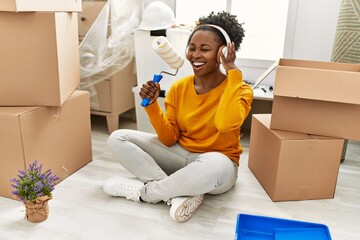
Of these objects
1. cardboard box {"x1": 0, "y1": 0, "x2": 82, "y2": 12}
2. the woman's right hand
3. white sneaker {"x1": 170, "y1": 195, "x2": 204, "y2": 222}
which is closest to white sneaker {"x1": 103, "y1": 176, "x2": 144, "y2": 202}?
white sneaker {"x1": 170, "y1": 195, "x2": 204, "y2": 222}

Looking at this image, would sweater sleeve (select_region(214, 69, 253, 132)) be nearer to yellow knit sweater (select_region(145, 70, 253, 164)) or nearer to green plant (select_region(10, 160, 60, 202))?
yellow knit sweater (select_region(145, 70, 253, 164))

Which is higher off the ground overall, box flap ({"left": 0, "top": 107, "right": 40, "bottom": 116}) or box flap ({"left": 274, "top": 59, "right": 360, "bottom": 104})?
box flap ({"left": 274, "top": 59, "right": 360, "bottom": 104})

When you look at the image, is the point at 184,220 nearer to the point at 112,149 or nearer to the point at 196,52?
the point at 112,149

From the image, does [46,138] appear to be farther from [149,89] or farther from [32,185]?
[149,89]

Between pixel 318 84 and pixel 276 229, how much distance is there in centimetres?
54

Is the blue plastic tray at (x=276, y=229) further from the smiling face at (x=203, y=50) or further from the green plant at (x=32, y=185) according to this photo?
the green plant at (x=32, y=185)

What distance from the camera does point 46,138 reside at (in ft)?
4.67

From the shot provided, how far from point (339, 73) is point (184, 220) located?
0.76 metres

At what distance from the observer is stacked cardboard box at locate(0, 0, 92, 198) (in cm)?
128

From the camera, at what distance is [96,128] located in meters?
2.29

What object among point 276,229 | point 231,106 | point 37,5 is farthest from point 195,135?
Answer: point 37,5

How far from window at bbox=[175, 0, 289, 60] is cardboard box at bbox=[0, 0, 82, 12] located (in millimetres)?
1021

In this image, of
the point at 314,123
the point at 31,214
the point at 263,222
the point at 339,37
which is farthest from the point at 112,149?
the point at 339,37

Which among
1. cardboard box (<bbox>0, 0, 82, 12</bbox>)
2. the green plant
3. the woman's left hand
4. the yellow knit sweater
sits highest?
cardboard box (<bbox>0, 0, 82, 12</bbox>)
